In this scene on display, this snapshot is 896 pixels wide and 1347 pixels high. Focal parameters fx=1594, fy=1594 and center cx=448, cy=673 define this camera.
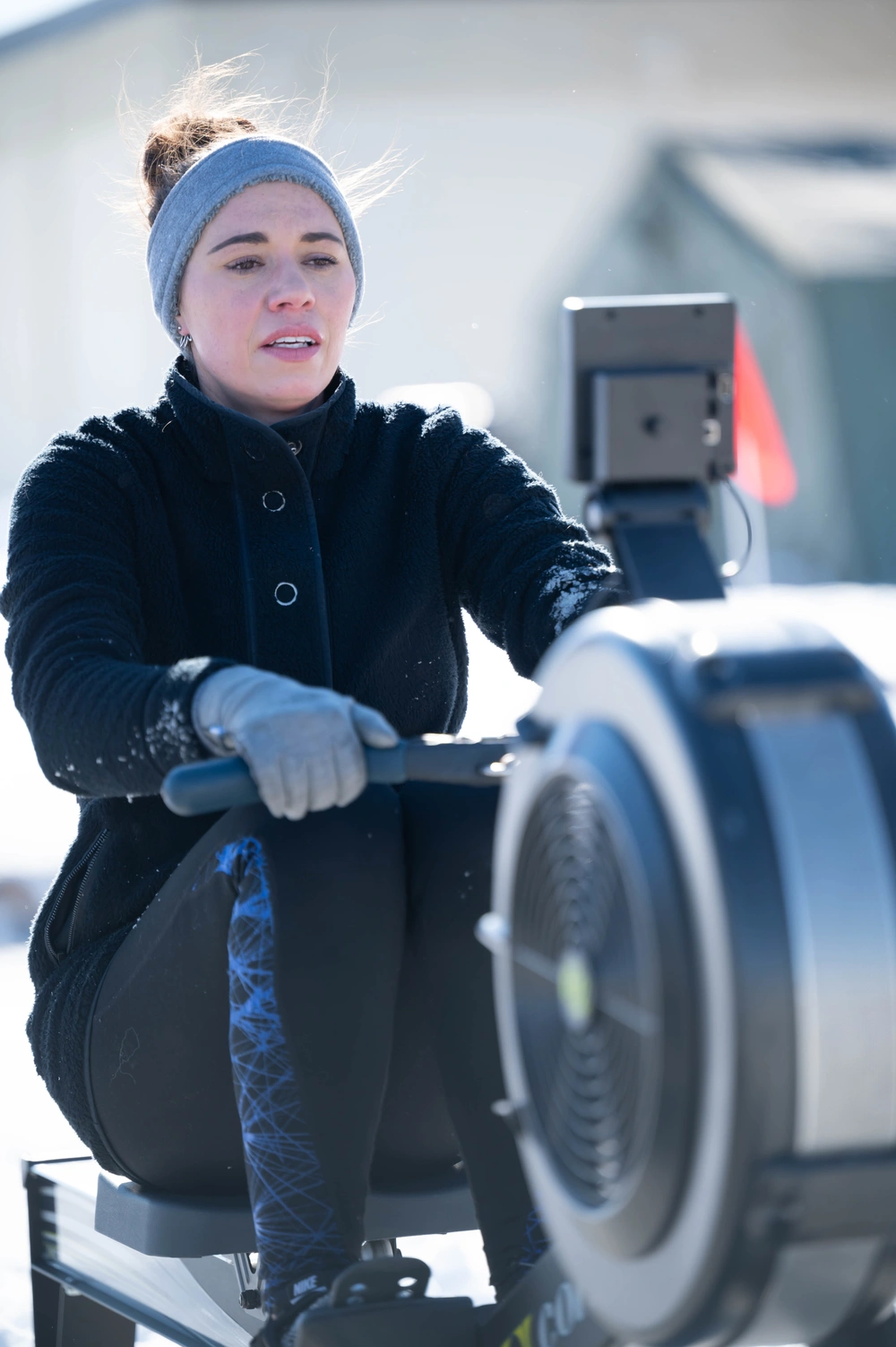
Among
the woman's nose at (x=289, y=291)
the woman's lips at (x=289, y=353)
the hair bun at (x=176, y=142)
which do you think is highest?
the hair bun at (x=176, y=142)

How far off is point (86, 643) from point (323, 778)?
0.30 metres

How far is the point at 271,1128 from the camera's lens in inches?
42.3

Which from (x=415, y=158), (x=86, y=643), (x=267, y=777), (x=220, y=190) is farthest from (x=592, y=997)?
(x=415, y=158)

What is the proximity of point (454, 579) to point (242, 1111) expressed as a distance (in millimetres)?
582

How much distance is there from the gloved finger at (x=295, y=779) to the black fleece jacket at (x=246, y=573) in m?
0.29

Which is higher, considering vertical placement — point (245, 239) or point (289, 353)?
point (245, 239)

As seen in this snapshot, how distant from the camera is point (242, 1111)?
109cm

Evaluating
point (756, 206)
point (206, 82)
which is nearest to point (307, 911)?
point (206, 82)

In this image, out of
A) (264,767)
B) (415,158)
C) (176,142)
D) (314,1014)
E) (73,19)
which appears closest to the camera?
(264,767)

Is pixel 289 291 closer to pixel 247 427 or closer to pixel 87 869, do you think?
pixel 247 427

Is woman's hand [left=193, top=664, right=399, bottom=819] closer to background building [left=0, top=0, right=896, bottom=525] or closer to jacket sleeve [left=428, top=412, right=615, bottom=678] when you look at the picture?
jacket sleeve [left=428, top=412, right=615, bottom=678]

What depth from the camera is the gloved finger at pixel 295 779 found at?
92 cm

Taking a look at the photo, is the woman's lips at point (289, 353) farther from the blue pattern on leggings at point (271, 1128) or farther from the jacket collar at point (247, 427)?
the blue pattern on leggings at point (271, 1128)

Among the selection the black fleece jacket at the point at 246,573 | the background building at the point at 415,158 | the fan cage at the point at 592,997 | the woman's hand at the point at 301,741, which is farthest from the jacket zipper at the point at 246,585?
the background building at the point at 415,158
